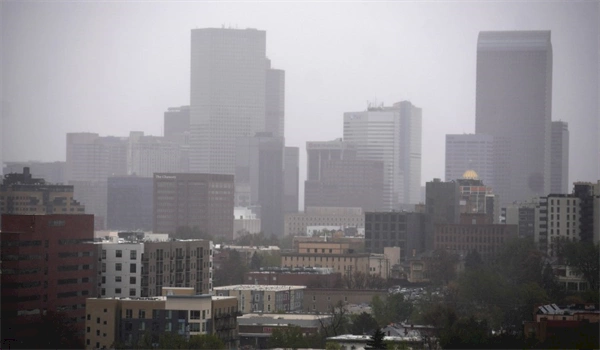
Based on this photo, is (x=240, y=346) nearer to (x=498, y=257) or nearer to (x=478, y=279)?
(x=478, y=279)

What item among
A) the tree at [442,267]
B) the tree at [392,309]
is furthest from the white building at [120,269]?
the tree at [442,267]

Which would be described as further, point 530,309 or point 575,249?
point 575,249

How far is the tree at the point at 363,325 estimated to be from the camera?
236 feet

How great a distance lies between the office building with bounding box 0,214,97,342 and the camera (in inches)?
2530

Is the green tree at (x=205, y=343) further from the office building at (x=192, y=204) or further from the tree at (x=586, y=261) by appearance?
the office building at (x=192, y=204)

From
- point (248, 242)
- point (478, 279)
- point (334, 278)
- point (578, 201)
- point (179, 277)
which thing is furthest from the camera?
point (248, 242)

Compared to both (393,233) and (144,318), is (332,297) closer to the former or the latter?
(144,318)

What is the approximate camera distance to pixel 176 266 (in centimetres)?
7369

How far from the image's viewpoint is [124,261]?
232 ft

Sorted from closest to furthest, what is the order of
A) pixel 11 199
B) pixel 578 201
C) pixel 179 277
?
pixel 179 277 → pixel 578 201 → pixel 11 199

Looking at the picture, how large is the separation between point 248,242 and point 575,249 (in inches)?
2074

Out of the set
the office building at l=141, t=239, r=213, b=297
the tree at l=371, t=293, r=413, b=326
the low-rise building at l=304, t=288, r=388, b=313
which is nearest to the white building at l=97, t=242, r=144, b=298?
the office building at l=141, t=239, r=213, b=297

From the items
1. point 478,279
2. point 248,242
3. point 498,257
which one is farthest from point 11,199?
point 478,279

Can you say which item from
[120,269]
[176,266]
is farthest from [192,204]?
[120,269]
